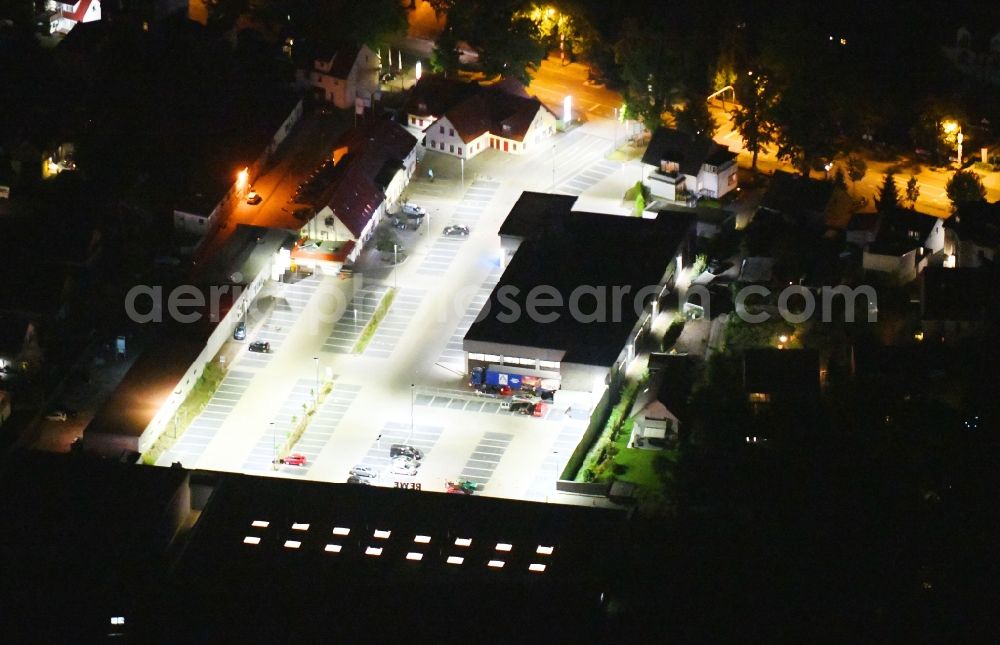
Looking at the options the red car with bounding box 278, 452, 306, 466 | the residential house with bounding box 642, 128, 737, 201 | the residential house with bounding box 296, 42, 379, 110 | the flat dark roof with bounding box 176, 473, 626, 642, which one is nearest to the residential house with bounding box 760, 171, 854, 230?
the residential house with bounding box 642, 128, 737, 201

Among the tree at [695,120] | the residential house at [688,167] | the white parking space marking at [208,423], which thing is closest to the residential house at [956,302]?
the residential house at [688,167]

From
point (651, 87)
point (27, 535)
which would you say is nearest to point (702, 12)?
point (651, 87)

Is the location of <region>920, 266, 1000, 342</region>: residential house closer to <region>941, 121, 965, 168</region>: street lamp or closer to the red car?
<region>941, 121, 965, 168</region>: street lamp

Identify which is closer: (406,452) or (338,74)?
(406,452)

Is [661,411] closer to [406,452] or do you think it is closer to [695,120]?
[406,452]

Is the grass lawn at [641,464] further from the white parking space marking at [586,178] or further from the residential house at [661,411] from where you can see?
the white parking space marking at [586,178]

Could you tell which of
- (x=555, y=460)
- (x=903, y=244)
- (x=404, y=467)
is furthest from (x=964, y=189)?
(x=404, y=467)
